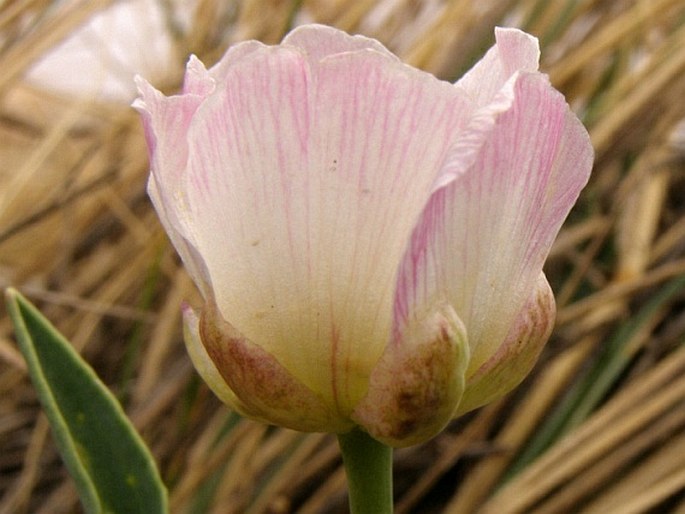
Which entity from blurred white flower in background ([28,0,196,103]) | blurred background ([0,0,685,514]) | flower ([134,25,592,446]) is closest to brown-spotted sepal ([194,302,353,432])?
flower ([134,25,592,446])

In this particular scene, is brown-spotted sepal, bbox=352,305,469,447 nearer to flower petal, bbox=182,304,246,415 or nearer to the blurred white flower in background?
flower petal, bbox=182,304,246,415

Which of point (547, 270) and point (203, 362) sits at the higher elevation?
point (203, 362)

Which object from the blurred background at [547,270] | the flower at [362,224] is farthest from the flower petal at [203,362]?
the blurred background at [547,270]

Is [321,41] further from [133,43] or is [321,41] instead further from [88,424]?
[133,43]

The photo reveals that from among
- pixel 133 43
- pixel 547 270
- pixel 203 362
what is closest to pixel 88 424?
pixel 203 362

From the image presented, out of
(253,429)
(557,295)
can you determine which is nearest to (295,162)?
(253,429)

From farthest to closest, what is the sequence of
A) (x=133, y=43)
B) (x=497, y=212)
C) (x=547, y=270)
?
(x=133, y=43)
(x=547, y=270)
(x=497, y=212)

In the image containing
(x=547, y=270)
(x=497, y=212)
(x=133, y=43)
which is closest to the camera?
(x=497, y=212)

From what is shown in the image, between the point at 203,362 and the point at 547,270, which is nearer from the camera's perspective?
the point at 203,362

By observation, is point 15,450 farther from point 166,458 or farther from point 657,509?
point 657,509

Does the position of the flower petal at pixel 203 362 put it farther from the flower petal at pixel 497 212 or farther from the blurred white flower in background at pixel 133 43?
the blurred white flower in background at pixel 133 43
